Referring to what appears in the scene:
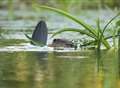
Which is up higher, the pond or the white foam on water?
the white foam on water

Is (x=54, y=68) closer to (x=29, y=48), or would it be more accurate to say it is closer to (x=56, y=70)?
(x=56, y=70)

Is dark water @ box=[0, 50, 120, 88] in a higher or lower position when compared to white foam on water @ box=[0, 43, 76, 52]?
lower

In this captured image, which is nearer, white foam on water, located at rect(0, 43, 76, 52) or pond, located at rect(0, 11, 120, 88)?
pond, located at rect(0, 11, 120, 88)

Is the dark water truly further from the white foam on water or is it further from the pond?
the white foam on water

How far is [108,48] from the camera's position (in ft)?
18.6

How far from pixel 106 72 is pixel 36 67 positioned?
1.78 ft

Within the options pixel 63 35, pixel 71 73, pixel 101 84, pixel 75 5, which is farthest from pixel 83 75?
pixel 75 5

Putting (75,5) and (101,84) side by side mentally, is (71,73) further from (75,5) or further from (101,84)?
(75,5)

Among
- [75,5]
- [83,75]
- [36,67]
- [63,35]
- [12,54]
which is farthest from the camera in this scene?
[75,5]

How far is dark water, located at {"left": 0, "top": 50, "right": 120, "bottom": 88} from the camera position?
12.1ft

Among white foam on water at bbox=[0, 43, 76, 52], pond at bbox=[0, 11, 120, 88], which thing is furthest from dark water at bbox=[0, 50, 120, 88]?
white foam on water at bbox=[0, 43, 76, 52]

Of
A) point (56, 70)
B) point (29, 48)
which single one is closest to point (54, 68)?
point (56, 70)

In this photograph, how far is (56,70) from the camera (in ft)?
14.2

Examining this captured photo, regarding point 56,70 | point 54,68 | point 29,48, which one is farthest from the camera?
point 29,48
